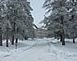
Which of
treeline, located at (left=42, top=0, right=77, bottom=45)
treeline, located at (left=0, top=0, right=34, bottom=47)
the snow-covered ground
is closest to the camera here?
the snow-covered ground

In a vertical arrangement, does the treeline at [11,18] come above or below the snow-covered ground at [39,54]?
above

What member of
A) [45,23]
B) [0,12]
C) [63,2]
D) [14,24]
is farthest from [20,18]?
[63,2]

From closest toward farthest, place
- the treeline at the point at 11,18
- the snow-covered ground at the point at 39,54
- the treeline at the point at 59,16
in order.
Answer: the snow-covered ground at the point at 39,54, the treeline at the point at 11,18, the treeline at the point at 59,16

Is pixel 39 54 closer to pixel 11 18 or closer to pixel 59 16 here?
pixel 11 18

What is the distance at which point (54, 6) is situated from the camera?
88.4 ft

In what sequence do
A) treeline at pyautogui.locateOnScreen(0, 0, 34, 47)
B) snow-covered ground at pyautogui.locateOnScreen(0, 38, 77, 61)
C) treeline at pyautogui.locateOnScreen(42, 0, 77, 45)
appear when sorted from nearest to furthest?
snow-covered ground at pyautogui.locateOnScreen(0, 38, 77, 61) < treeline at pyautogui.locateOnScreen(0, 0, 34, 47) < treeline at pyautogui.locateOnScreen(42, 0, 77, 45)

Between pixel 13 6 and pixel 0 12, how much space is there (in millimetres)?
2000

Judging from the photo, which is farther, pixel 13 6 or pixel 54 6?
Result: pixel 54 6

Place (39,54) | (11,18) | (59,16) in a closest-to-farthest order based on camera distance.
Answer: (39,54)
(11,18)
(59,16)

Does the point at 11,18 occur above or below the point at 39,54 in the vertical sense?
above

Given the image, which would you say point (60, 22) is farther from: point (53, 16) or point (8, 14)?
point (8, 14)

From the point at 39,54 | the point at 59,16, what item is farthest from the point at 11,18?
the point at 39,54

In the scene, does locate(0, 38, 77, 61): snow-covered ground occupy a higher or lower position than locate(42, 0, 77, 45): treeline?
lower

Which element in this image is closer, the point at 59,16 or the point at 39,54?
the point at 39,54
